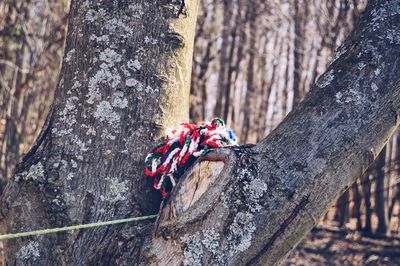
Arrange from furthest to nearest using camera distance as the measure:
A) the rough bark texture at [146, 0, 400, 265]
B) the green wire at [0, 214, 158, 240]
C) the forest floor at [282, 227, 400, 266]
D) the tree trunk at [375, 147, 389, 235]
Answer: the tree trunk at [375, 147, 389, 235], the forest floor at [282, 227, 400, 266], the green wire at [0, 214, 158, 240], the rough bark texture at [146, 0, 400, 265]

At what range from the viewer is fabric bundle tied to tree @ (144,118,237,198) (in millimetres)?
1688

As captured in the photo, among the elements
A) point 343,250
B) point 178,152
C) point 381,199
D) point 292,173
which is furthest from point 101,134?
point 381,199

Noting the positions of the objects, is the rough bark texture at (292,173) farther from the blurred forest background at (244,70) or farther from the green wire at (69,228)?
the blurred forest background at (244,70)

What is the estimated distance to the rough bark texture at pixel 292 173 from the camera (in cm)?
143

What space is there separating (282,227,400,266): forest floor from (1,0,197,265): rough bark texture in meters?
3.33

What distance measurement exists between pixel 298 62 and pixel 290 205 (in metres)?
5.10

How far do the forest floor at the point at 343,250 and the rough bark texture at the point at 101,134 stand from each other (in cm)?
333

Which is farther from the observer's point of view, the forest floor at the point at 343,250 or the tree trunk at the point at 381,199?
the tree trunk at the point at 381,199

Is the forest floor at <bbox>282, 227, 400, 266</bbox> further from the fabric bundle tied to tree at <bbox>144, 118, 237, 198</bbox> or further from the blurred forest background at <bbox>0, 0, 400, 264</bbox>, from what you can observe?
the fabric bundle tied to tree at <bbox>144, 118, 237, 198</bbox>

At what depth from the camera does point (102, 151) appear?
1686mm

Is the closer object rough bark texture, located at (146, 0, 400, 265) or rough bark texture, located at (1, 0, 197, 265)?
rough bark texture, located at (146, 0, 400, 265)

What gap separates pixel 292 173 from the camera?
1456 millimetres

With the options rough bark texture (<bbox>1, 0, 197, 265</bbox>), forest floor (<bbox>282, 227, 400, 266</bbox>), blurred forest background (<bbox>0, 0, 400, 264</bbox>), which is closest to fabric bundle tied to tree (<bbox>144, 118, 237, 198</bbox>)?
rough bark texture (<bbox>1, 0, 197, 265</bbox>)

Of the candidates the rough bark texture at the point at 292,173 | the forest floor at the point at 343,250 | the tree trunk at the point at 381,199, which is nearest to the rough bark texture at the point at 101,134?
the rough bark texture at the point at 292,173
